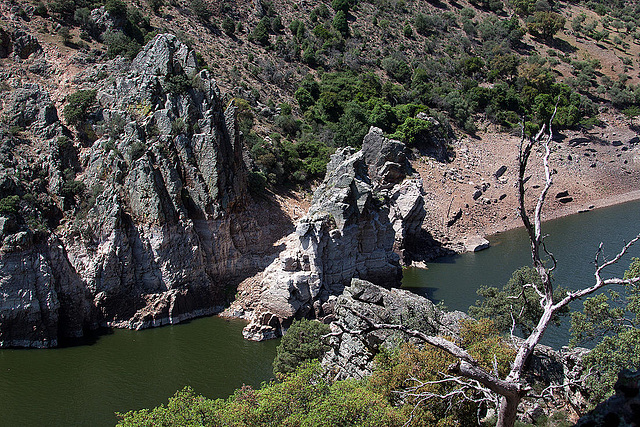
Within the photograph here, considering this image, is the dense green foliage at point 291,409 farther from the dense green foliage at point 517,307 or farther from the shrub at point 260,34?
the shrub at point 260,34

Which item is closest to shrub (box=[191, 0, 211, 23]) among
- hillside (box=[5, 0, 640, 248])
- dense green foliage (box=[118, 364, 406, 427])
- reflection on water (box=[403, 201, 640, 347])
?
hillside (box=[5, 0, 640, 248])

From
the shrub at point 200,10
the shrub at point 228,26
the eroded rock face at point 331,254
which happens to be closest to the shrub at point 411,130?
the eroded rock face at point 331,254

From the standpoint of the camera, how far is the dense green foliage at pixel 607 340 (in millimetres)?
20250

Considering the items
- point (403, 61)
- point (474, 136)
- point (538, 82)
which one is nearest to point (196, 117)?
point (474, 136)

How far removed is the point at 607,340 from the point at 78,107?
4155 cm

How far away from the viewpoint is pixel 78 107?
43.3 m

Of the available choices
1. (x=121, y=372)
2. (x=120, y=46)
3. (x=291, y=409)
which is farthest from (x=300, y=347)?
(x=120, y=46)

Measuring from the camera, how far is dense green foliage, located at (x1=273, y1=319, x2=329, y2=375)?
29750 millimetres

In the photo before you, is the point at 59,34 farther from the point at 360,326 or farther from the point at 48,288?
the point at 360,326

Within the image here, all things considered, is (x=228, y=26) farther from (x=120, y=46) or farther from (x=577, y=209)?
(x=577, y=209)

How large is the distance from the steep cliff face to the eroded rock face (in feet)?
18.9

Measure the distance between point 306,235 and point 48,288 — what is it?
18635mm

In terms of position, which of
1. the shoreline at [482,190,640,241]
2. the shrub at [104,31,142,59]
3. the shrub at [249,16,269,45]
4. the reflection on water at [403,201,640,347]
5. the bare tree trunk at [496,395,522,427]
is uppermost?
the shrub at [249,16,269,45]

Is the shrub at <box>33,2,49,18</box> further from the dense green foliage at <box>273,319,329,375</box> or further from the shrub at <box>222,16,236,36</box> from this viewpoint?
the dense green foliage at <box>273,319,329,375</box>
